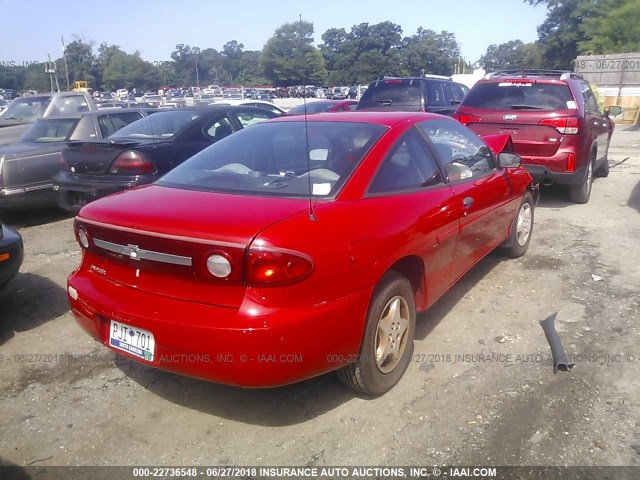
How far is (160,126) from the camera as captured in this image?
677 centimetres

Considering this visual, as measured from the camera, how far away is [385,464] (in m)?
2.58

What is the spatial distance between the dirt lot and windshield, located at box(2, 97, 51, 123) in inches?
325

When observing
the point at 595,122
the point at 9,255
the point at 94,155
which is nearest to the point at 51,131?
the point at 94,155

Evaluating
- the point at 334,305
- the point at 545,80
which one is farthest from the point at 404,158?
the point at 545,80

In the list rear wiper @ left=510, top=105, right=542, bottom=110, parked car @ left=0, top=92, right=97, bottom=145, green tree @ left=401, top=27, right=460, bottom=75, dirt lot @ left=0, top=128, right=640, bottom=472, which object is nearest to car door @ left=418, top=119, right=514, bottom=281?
dirt lot @ left=0, top=128, right=640, bottom=472

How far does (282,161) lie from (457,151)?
4.91 ft

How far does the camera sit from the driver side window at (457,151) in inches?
149

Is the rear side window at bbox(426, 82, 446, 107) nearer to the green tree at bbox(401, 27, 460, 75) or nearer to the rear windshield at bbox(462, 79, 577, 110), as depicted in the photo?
the rear windshield at bbox(462, 79, 577, 110)

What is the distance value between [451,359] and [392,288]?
899mm

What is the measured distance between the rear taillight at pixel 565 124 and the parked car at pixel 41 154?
6038mm

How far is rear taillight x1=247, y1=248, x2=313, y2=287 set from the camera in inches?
94.2

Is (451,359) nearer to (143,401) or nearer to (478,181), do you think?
(478,181)

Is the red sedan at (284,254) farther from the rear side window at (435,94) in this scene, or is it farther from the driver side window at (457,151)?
the rear side window at (435,94)

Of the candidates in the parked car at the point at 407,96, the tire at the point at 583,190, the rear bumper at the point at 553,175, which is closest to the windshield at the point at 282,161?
the rear bumper at the point at 553,175
